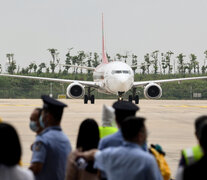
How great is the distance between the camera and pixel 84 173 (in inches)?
190

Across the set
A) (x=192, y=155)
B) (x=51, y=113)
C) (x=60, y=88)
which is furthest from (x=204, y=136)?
(x=60, y=88)

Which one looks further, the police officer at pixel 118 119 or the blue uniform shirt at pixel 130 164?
the police officer at pixel 118 119

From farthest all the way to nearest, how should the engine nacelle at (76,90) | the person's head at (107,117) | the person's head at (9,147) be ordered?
the engine nacelle at (76,90), the person's head at (107,117), the person's head at (9,147)

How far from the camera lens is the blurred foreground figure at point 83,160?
4.76 meters

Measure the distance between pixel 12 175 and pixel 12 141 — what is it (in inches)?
9.3

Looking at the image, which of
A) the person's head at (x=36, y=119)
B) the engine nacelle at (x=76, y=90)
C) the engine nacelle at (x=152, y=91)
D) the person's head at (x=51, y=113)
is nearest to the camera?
the person's head at (x=51, y=113)

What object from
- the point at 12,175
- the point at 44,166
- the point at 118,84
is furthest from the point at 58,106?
the point at 118,84

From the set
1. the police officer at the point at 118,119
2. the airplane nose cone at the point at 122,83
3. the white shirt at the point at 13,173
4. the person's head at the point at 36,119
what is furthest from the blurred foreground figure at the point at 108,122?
the airplane nose cone at the point at 122,83

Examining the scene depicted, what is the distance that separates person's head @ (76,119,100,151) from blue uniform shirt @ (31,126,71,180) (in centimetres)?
28

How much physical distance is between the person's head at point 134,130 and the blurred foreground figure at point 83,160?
0.66 m

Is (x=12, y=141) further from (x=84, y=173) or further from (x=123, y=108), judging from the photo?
(x=123, y=108)

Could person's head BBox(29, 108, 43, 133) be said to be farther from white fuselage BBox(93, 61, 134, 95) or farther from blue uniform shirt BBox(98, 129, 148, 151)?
white fuselage BBox(93, 61, 134, 95)

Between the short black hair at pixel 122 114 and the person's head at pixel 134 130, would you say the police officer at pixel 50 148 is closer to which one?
the short black hair at pixel 122 114

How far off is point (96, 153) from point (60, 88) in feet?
252
